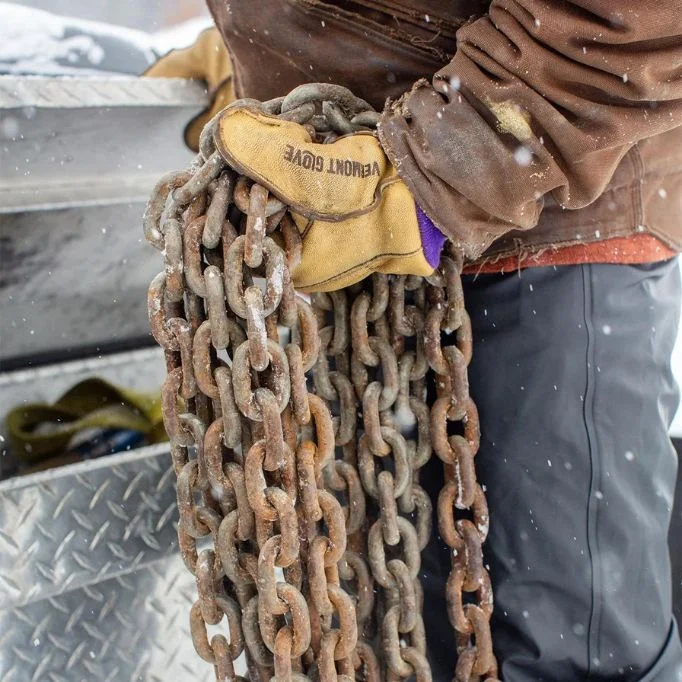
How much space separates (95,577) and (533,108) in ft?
3.77

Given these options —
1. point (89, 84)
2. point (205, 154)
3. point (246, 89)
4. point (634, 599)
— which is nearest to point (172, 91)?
point (89, 84)

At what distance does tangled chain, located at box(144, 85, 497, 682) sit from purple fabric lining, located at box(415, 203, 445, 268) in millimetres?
97

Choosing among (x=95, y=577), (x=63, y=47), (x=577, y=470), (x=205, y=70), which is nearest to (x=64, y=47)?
(x=63, y=47)

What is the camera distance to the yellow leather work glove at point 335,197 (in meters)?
1.11

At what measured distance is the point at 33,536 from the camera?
146cm

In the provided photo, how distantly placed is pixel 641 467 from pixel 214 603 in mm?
770

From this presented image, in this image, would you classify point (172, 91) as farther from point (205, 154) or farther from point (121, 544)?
point (121, 544)

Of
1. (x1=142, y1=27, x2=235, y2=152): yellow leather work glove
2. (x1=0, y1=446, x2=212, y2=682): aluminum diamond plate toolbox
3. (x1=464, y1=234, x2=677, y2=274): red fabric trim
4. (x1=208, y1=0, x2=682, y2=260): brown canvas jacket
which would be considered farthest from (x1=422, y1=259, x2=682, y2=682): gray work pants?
(x1=142, y1=27, x2=235, y2=152): yellow leather work glove

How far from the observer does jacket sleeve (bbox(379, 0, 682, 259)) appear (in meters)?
1.09

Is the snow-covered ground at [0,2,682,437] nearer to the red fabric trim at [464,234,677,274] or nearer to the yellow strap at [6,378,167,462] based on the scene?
the yellow strap at [6,378,167,462]

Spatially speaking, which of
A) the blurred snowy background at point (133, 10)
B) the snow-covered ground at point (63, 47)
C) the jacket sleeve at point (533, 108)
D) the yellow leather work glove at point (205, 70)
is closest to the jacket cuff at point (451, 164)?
the jacket sleeve at point (533, 108)

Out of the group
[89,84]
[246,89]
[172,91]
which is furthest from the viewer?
[172,91]

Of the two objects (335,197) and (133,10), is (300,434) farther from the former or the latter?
(133,10)

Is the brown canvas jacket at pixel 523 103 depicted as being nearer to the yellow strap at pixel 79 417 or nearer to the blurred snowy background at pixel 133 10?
the yellow strap at pixel 79 417
